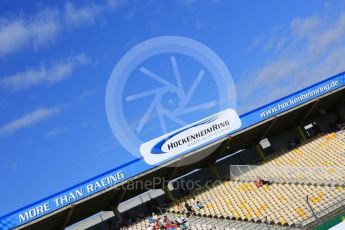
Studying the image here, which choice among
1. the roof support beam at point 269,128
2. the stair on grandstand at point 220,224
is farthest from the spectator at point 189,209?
the roof support beam at point 269,128

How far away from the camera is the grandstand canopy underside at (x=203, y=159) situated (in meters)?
30.8

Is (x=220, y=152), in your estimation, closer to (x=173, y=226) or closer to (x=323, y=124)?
(x=173, y=226)

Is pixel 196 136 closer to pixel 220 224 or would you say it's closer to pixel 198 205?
pixel 198 205

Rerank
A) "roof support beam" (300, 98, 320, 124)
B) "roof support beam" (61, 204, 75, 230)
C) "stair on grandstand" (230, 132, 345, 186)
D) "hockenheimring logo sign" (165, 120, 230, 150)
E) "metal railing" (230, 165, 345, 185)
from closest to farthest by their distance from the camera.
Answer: "metal railing" (230, 165, 345, 185) < "stair on grandstand" (230, 132, 345, 186) < "roof support beam" (61, 204, 75, 230) < "hockenheimring logo sign" (165, 120, 230, 150) < "roof support beam" (300, 98, 320, 124)

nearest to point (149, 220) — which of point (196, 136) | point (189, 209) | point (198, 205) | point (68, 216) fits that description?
point (189, 209)

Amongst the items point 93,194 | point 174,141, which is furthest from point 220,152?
point 93,194

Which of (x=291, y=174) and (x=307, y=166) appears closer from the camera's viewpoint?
(x=291, y=174)

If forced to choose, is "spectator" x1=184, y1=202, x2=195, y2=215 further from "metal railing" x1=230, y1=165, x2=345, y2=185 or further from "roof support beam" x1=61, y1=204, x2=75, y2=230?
"roof support beam" x1=61, y1=204, x2=75, y2=230

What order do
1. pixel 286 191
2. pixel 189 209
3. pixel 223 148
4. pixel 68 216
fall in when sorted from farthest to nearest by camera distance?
pixel 223 148 < pixel 189 209 < pixel 68 216 < pixel 286 191

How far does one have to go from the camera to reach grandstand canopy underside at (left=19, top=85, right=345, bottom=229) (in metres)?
30.8

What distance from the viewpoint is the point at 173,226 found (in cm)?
2953

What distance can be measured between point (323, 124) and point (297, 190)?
1690 cm

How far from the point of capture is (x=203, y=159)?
3697cm

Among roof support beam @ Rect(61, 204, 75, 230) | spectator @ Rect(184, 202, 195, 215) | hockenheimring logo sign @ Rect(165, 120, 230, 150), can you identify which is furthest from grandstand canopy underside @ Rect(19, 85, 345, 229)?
spectator @ Rect(184, 202, 195, 215)
